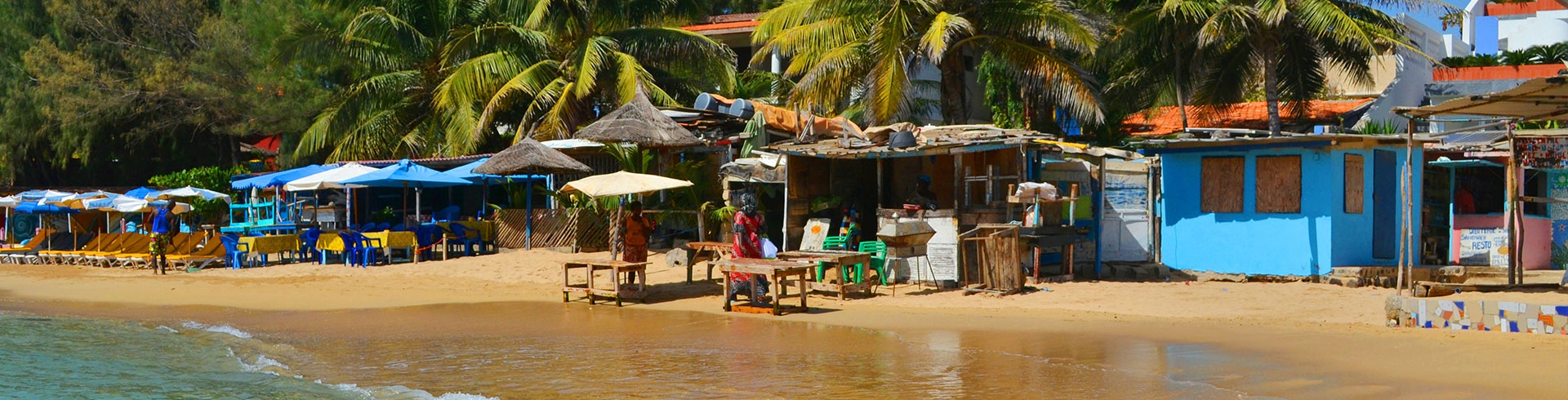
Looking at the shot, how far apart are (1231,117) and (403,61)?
1831cm

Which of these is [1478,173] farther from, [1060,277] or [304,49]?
[304,49]

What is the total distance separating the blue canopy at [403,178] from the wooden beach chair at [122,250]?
16.4 ft

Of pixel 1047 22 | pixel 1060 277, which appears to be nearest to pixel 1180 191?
pixel 1060 277

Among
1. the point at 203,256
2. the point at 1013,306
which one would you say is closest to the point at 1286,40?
the point at 1013,306

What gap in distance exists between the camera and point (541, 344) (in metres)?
11.5

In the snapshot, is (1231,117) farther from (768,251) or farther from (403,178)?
(403,178)

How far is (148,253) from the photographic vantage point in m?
22.5

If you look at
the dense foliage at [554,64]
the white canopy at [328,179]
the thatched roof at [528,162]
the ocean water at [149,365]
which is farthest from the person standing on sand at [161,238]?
the ocean water at [149,365]

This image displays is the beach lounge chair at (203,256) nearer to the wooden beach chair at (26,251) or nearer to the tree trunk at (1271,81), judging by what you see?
the wooden beach chair at (26,251)

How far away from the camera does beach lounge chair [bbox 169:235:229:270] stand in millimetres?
21344

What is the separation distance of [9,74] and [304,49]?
13.8 metres

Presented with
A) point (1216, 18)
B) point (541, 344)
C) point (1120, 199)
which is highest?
point (1216, 18)

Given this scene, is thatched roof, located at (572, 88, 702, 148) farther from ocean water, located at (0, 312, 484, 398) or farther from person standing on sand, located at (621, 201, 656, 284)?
ocean water, located at (0, 312, 484, 398)

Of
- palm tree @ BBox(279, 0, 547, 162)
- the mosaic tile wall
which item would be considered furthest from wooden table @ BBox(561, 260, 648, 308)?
palm tree @ BBox(279, 0, 547, 162)
